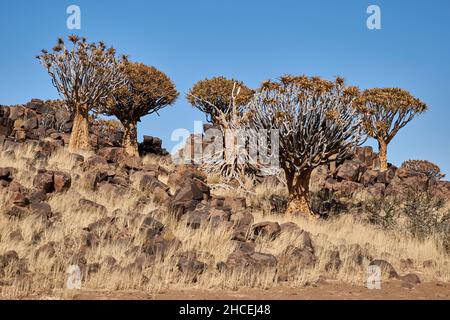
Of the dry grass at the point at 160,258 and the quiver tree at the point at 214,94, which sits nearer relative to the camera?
the dry grass at the point at 160,258

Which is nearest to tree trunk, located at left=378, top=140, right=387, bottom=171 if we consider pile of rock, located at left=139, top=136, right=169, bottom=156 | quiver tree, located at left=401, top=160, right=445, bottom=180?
quiver tree, located at left=401, top=160, right=445, bottom=180

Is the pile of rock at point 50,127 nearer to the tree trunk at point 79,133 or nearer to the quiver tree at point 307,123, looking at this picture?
the tree trunk at point 79,133

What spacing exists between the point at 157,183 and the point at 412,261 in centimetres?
601

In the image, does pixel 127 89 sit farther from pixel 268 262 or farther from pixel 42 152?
pixel 268 262

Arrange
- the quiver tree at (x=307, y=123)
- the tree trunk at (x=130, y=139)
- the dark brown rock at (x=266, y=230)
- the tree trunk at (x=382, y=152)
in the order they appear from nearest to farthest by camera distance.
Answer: the dark brown rock at (x=266, y=230) < the quiver tree at (x=307, y=123) < the tree trunk at (x=130, y=139) < the tree trunk at (x=382, y=152)

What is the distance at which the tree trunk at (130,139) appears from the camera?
22.0 meters

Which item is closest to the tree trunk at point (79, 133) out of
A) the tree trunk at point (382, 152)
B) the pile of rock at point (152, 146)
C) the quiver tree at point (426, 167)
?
the pile of rock at point (152, 146)

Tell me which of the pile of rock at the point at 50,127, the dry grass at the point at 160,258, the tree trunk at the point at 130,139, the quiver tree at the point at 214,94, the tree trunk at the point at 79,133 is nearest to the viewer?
the dry grass at the point at 160,258

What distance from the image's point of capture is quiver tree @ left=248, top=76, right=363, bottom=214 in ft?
42.9

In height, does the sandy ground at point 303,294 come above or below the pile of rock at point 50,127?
below

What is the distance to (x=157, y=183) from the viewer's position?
12.4 metres

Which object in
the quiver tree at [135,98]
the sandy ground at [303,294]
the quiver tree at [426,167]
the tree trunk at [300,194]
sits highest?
the quiver tree at [135,98]

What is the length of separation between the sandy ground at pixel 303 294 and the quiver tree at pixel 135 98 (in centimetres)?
1565
